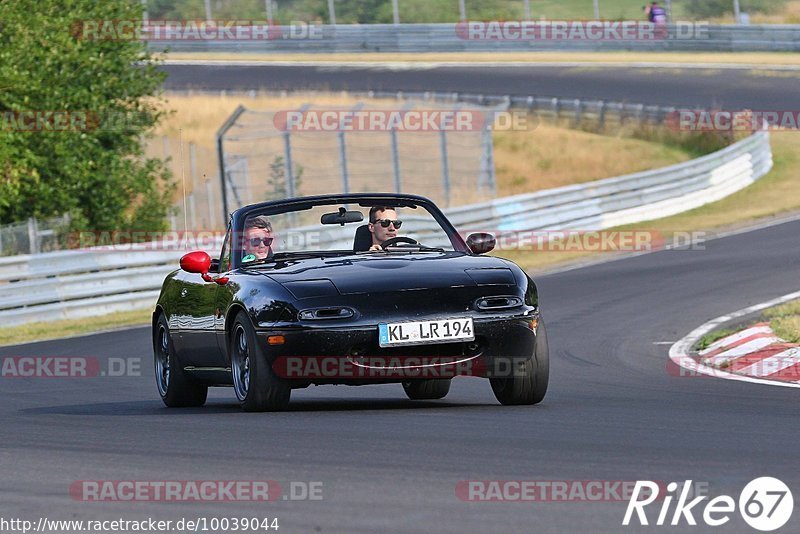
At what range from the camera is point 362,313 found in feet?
28.9

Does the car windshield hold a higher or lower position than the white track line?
higher

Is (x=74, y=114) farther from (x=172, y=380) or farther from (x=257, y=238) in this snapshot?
(x=257, y=238)

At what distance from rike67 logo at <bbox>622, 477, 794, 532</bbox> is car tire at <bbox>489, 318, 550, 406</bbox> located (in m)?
3.22

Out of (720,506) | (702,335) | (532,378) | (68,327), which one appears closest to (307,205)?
(532,378)

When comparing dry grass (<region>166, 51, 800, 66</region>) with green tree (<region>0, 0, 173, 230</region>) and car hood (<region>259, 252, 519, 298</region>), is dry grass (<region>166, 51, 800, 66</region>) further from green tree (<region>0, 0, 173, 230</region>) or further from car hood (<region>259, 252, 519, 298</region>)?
car hood (<region>259, 252, 519, 298</region>)

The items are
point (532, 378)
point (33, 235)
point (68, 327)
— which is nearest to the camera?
point (532, 378)

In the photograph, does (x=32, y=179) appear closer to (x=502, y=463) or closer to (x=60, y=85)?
(x=60, y=85)

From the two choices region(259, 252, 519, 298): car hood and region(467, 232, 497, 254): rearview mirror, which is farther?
region(467, 232, 497, 254): rearview mirror

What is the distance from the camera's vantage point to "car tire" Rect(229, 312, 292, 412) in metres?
9.05

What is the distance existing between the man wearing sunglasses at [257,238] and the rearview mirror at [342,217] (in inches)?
16.2

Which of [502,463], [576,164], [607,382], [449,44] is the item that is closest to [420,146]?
[576,164]

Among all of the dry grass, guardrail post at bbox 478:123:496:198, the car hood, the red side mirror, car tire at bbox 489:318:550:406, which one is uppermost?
the car hood

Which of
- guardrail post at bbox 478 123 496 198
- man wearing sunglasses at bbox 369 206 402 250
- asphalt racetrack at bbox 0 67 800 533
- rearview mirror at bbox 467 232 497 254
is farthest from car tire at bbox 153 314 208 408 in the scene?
guardrail post at bbox 478 123 496 198

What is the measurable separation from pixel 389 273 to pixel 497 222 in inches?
692
